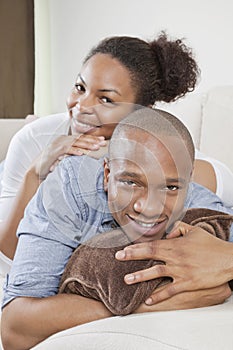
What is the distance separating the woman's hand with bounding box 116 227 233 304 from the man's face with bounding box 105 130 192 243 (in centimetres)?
3

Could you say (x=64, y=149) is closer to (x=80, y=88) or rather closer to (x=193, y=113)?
(x=80, y=88)

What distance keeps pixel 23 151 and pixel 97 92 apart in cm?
46

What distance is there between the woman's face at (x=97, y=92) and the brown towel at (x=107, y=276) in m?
0.27

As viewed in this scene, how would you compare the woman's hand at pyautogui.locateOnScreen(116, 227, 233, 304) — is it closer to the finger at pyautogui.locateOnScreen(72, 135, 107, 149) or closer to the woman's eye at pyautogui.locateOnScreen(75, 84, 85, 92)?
the finger at pyautogui.locateOnScreen(72, 135, 107, 149)

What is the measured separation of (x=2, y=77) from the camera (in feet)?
12.1

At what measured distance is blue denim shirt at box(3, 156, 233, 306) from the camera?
3.28ft

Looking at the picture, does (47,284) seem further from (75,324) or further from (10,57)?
(10,57)

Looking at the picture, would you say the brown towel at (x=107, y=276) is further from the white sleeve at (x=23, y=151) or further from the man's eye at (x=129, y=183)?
the white sleeve at (x=23, y=151)

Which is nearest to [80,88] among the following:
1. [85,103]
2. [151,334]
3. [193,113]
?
[85,103]

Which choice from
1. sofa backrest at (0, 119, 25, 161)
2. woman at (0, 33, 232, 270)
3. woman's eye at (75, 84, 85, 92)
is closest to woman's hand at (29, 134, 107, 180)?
woman at (0, 33, 232, 270)

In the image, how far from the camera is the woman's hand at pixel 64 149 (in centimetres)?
114

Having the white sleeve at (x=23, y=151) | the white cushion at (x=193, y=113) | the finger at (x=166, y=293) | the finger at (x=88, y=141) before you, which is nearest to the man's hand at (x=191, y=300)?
the finger at (x=166, y=293)

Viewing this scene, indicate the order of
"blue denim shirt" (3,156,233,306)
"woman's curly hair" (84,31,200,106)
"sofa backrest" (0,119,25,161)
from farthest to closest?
1. "sofa backrest" (0,119,25,161)
2. "woman's curly hair" (84,31,200,106)
3. "blue denim shirt" (3,156,233,306)

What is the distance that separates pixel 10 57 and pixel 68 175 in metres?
2.81
